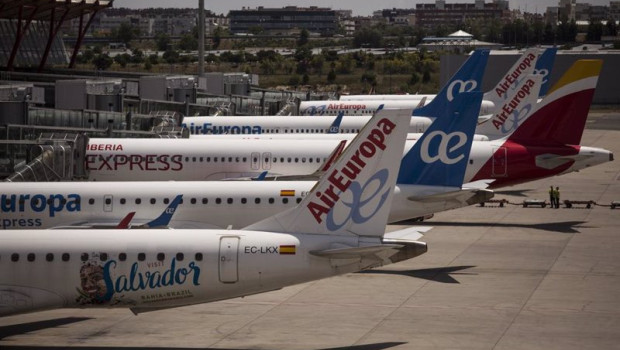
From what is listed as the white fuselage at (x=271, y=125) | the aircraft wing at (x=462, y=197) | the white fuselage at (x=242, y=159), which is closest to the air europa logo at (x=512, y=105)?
the white fuselage at (x=271, y=125)

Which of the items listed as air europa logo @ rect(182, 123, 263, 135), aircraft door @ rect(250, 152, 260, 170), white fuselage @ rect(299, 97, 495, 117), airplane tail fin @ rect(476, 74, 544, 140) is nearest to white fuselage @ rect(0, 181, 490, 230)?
aircraft door @ rect(250, 152, 260, 170)

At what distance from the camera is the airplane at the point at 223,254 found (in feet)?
107

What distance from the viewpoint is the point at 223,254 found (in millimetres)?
32562

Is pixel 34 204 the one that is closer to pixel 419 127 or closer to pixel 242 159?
pixel 242 159

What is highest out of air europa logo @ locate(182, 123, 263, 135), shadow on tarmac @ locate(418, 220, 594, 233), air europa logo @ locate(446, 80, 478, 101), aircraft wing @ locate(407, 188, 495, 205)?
air europa logo @ locate(446, 80, 478, 101)

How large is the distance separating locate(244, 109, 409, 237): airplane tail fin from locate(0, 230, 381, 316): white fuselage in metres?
0.39

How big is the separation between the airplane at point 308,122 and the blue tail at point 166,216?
29.6m

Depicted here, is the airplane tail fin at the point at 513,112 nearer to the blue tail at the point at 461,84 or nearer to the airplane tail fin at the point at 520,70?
the airplane tail fin at the point at 520,70

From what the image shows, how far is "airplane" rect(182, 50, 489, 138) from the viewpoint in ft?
246

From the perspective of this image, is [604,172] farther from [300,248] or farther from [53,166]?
[300,248]

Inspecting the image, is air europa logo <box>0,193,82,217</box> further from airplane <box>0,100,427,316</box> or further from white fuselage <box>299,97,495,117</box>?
white fuselage <box>299,97,495,117</box>

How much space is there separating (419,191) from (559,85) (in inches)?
678

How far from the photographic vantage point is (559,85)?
201 feet

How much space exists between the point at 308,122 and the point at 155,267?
4603 centimetres
